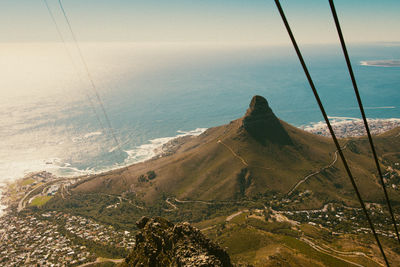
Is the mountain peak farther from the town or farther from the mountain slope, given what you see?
the town

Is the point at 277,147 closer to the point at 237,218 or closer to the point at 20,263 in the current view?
the point at 237,218

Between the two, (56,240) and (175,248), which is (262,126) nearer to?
(56,240)

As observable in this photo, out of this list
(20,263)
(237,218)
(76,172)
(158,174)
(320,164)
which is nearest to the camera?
(20,263)

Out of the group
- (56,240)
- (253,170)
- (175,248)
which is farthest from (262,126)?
(175,248)

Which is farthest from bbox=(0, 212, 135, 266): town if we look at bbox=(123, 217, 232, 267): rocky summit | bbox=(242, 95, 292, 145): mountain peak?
bbox=(242, 95, 292, 145): mountain peak

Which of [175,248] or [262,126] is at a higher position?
[175,248]

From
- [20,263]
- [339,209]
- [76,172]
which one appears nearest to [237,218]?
[339,209]
